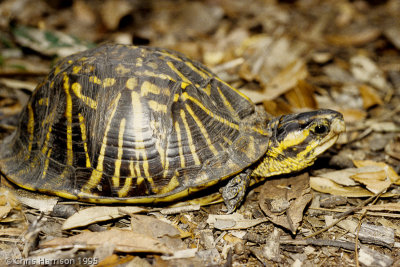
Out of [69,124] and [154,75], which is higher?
[154,75]

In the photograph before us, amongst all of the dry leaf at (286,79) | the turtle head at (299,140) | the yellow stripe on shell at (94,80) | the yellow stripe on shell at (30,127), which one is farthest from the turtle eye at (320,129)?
the yellow stripe on shell at (30,127)

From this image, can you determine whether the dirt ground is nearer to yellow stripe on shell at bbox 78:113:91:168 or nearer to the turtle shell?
the turtle shell

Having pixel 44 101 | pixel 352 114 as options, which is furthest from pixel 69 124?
pixel 352 114

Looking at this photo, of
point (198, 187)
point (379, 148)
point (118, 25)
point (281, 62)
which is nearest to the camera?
point (198, 187)

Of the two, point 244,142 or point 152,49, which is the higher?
point 152,49

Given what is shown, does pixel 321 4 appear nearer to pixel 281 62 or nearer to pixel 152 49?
pixel 281 62

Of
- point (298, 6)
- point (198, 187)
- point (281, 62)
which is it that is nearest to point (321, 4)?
point (298, 6)

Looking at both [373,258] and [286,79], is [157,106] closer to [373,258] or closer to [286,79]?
[373,258]
